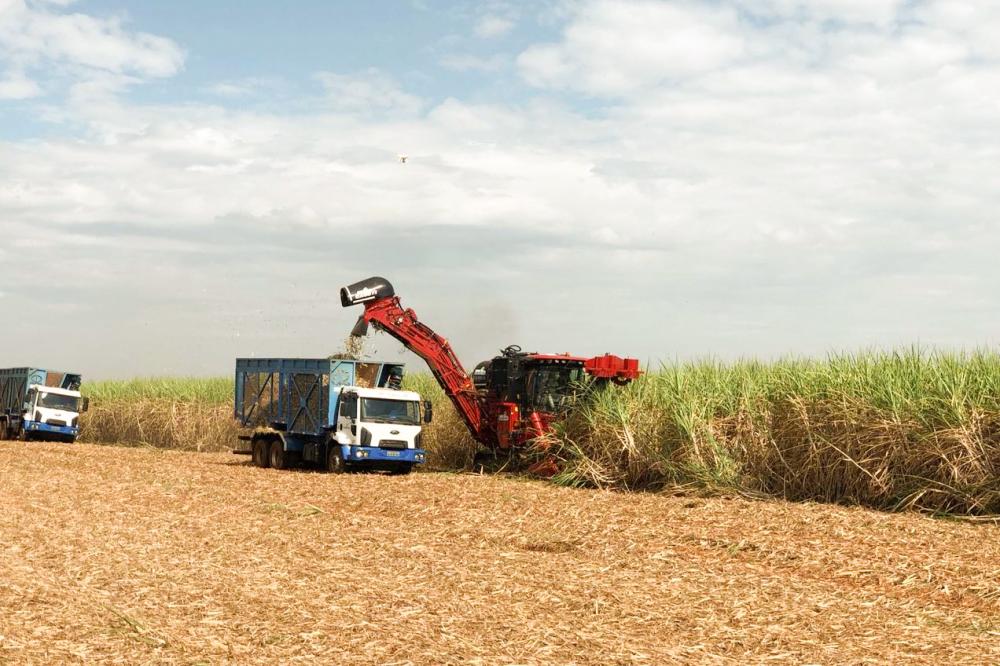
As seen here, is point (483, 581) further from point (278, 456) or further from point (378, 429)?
point (278, 456)

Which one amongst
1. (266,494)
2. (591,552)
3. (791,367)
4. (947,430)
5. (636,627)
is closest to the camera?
(636,627)

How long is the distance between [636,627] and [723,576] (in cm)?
290

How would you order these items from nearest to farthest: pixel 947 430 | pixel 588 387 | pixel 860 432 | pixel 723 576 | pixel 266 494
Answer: pixel 723 576
pixel 947 430
pixel 860 432
pixel 266 494
pixel 588 387

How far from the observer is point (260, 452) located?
2820 centimetres

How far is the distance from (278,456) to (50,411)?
1580 centimetres

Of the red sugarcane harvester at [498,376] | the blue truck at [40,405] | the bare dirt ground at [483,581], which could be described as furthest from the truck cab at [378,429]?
the blue truck at [40,405]

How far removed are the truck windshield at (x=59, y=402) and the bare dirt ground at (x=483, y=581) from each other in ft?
68.4

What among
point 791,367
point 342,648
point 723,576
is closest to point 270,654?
point 342,648

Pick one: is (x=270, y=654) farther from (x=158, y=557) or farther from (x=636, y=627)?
(x=158, y=557)

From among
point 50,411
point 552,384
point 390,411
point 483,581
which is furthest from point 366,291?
point 50,411

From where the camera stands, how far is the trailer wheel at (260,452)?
28.0 m

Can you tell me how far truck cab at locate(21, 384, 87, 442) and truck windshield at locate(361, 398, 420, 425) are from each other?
17.1m

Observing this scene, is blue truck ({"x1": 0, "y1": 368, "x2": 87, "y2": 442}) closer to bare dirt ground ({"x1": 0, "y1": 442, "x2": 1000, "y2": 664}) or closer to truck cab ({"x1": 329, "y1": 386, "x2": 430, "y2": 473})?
truck cab ({"x1": 329, "y1": 386, "x2": 430, "y2": 473})

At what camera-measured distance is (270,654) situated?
846 centimetres
